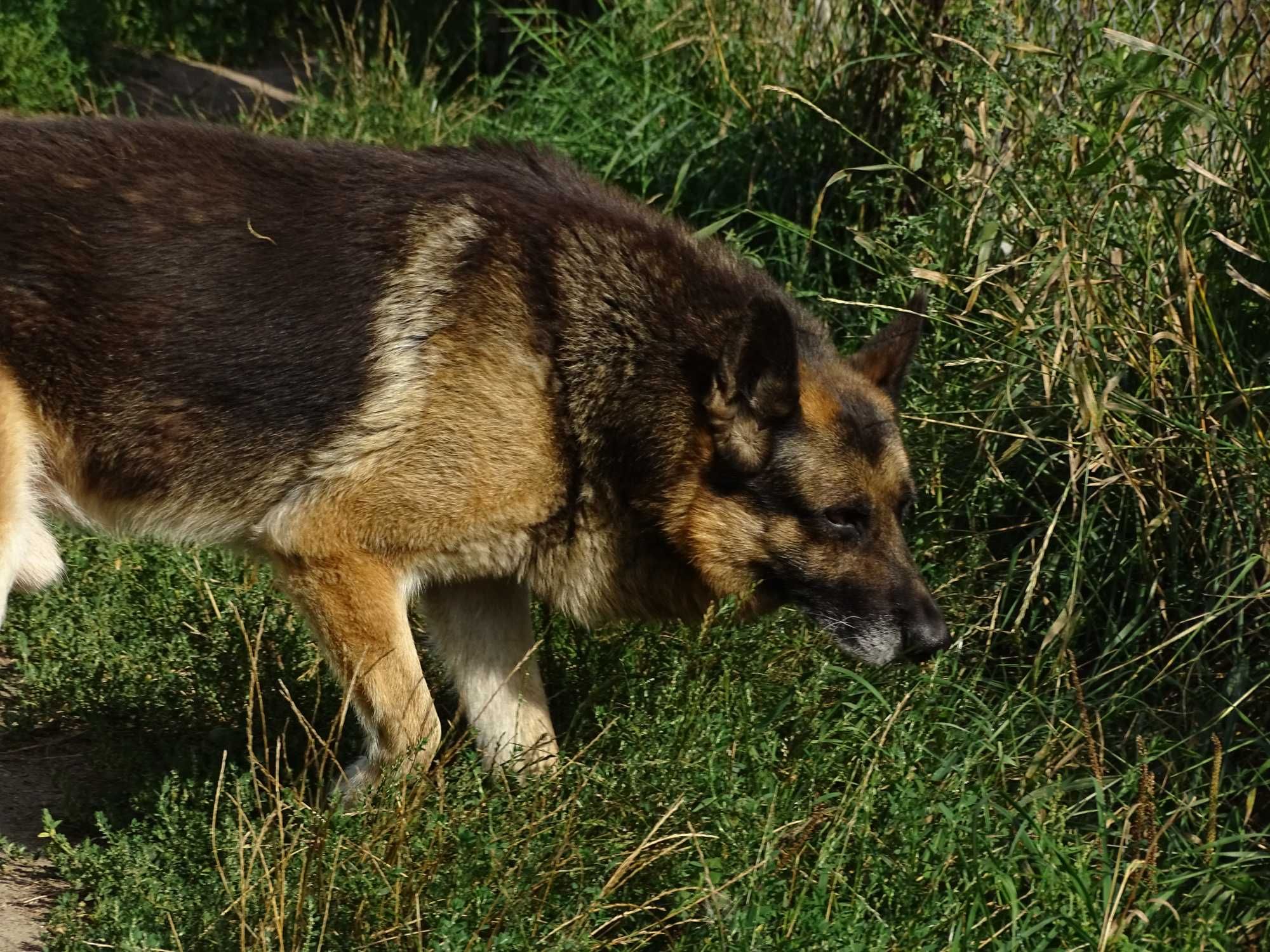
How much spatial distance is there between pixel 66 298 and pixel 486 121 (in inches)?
158

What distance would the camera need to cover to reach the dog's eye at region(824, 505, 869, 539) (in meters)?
4.18

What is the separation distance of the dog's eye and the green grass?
407 millimetres

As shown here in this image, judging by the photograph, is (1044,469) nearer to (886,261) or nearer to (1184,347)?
(1184,347)

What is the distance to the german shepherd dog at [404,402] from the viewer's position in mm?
4004

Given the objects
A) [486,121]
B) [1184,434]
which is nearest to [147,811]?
[1184,434]

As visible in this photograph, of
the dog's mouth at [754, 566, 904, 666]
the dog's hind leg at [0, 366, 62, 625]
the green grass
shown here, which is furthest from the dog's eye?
the dog's hind leg at [0, 366, 62, 625]

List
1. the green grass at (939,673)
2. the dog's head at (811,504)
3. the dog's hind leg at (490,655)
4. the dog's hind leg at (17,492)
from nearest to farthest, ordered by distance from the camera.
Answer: the green grass at (939,673), the dog's hind leg at (17,492), the dog's head at (811,504), the dog's hind leg at (490,655)

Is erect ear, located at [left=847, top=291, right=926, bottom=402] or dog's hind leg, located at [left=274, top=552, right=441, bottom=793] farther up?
erect ear, located at [left=847, top=291, right=926, bottom=402]

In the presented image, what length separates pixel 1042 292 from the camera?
4.96 metres

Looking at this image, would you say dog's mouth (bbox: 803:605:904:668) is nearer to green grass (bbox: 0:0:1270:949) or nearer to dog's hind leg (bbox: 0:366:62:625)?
green grass (bbox: 0:0:1270:949)

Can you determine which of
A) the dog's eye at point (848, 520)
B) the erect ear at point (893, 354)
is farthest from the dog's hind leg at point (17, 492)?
the erect ear at point (893, 354)

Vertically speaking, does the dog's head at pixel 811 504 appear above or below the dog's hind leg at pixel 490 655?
above

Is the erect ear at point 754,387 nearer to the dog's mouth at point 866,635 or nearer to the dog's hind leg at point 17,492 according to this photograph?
the dog's mouth at point 866,635

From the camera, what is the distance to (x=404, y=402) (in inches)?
159
